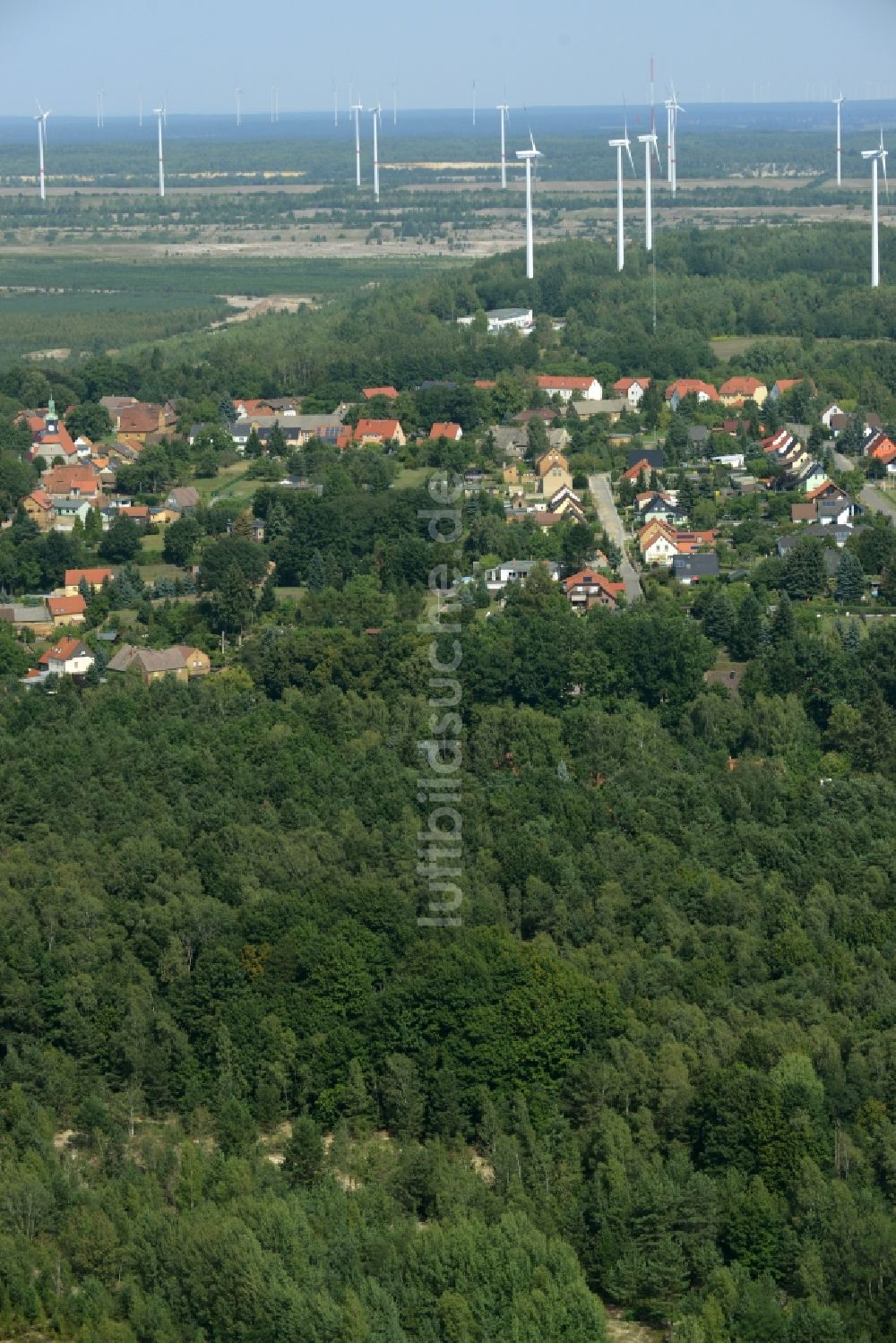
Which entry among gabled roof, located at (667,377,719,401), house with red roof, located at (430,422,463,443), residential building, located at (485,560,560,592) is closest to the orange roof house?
house with red roof, located at (430,422,463,443)

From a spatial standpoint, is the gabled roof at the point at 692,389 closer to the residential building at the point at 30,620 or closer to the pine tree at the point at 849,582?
the pine tree at the point at 849,582

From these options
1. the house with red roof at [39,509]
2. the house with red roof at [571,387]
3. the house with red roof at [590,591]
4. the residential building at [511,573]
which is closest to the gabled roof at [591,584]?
the house with red roof at [590,591]

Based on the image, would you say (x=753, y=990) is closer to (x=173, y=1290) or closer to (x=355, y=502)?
(x=173, y=1290)

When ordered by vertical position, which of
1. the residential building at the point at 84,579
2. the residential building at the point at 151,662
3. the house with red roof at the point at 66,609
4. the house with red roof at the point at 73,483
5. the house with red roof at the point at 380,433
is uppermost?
the house with red roof at the point at 380,433

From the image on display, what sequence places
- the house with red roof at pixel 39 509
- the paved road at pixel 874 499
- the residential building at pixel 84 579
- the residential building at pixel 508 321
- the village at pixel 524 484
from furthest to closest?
the residential building at pixel 508 321 < the house with red roof at pixel 39 509 < the paved road at pixel 874 499 < the residential building at pixel 84 579 < the village at pixel 524 484

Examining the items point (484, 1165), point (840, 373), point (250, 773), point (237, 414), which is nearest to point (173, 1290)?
point (484, 1165)

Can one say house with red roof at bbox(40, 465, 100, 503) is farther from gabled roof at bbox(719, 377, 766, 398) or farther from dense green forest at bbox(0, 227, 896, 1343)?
gabled roof at bbox(719, 377, 766, 398)

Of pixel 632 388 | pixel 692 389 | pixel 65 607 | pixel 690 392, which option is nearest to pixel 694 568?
pixel 65 607
